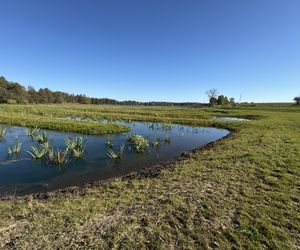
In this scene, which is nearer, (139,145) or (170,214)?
(170,214)

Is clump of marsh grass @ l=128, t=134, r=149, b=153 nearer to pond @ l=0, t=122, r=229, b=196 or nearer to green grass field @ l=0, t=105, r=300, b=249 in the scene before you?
pond @ l=0, t=122, r=229, b=196

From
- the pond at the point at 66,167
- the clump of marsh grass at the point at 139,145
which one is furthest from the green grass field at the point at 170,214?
the clump of marsh grass at the point at 139,145

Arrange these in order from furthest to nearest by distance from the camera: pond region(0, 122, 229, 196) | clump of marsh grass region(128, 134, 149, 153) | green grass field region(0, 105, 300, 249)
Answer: clump of marsh grass region(128, 134, 149, 153) → pond region(0, 122, 229, 196) → green grass field region(0, 105, 300, 249)

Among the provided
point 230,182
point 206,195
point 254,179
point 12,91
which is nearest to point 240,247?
point 206,195

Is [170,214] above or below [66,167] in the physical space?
above

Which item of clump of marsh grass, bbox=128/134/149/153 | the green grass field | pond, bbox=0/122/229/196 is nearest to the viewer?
the green grass field

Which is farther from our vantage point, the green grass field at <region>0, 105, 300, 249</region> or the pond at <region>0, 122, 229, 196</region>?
the pond at <region>0, 122, 229, 196</region>

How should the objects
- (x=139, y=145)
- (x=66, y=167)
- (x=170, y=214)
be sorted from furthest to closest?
(x=139, y=145) < (x=66, y=167) < (x=170, y=214)

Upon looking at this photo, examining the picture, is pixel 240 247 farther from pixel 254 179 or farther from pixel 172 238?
pixel 254 179

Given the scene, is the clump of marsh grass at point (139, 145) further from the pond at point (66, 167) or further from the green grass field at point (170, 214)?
the green grass field at point (170, 214)

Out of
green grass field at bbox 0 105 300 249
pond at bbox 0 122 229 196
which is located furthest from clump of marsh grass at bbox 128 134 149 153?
green grass field at bbox 0 105 300 249

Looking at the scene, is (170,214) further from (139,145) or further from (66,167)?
(139,145)

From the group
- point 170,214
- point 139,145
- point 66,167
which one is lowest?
point 66,167

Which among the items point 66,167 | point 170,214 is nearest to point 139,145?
point 66,167
